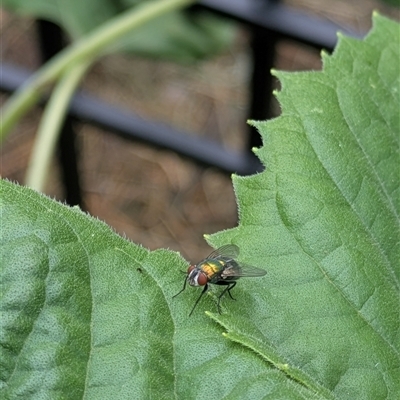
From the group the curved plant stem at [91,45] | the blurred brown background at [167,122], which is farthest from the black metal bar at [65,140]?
the curved plant stem at [91,45]

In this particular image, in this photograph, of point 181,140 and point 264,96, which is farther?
point 181,140

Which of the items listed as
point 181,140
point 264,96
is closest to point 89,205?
point 181,140

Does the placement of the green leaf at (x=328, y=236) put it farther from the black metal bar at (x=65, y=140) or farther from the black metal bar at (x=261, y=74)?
the black metal bar at (x=65, y=140)

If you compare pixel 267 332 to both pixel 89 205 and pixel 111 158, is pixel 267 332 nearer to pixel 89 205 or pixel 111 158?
pixel 89 205

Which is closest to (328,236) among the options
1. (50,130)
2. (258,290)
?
(258,290)

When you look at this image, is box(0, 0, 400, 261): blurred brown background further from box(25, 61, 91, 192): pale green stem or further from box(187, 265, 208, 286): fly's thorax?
box(187, 265, 208, 286): fly's thorax
